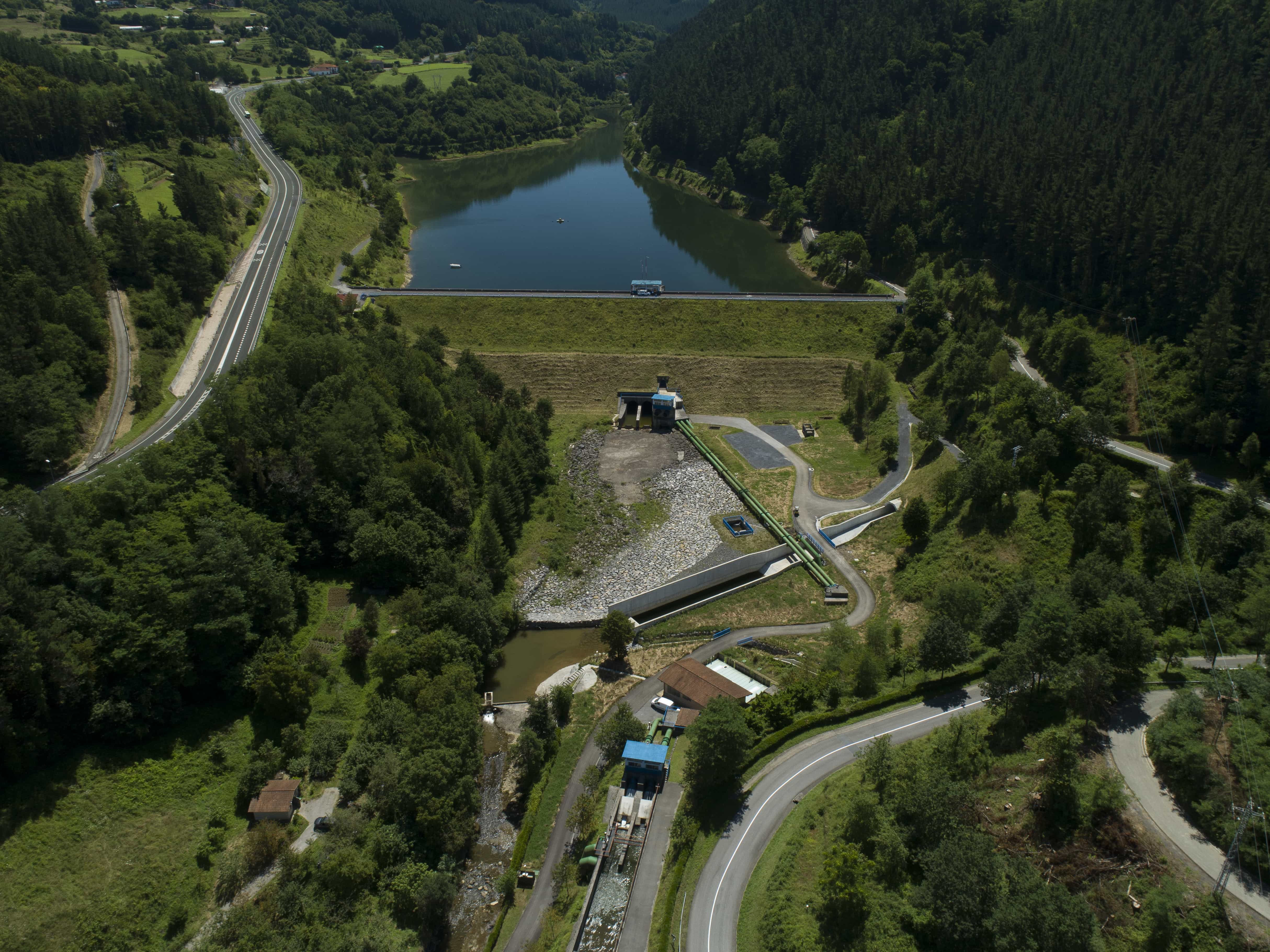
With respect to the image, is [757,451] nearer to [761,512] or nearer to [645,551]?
[761,512]

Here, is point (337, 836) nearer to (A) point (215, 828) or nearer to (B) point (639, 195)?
(A) point (215, 828)

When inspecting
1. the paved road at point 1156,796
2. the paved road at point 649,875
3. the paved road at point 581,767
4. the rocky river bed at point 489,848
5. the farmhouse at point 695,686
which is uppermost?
the paved road at point 1156,796

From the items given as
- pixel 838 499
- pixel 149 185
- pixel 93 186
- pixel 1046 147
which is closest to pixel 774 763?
pixel 838 499

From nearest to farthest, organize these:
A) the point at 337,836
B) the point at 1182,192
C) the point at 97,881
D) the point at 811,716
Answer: the point at 97,881 < the point at 337,836 < the point at 811,716 < the point at 1182,192

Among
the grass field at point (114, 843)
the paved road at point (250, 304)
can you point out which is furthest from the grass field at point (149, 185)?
the grass field at point (114, 843)

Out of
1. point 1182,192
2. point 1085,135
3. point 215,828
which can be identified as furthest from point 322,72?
point 215,828

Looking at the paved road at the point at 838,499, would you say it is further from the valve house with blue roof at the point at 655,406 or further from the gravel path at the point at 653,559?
the gravel path at the point at 653,559
